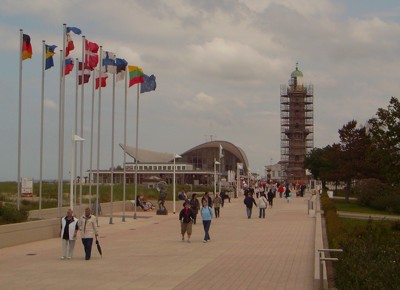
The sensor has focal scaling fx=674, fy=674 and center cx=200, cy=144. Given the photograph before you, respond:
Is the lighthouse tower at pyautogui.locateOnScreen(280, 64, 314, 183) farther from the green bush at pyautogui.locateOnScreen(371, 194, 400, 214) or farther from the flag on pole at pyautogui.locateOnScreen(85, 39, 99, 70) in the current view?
the flag on pole at pyautogui.locateOnScreen(85, 39, 99, 70)

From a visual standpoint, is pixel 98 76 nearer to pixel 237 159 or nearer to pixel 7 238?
pixel 7 238

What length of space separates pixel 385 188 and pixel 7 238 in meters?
33.6

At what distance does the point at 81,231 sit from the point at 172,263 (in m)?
2.35

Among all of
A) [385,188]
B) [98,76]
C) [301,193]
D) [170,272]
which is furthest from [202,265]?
[301,193]

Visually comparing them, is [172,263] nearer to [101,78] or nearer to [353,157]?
[101,78]

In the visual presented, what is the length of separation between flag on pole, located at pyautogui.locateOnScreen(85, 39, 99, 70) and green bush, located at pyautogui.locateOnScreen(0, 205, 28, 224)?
7.30 m

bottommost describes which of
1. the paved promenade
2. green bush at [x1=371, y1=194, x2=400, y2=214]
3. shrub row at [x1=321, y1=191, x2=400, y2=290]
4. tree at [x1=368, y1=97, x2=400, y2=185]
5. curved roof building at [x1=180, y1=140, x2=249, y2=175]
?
the paved promenade

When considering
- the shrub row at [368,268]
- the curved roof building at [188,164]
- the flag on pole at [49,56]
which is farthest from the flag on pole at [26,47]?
the curved roof building at [188,164]

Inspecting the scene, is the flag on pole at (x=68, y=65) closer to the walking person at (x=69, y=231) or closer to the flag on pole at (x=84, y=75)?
the flag on pole at (x=84, y=75)

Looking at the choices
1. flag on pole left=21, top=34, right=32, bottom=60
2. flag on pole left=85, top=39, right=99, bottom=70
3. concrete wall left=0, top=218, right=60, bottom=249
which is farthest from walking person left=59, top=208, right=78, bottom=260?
flag on pole left=85, top=39, right=99, bottom=70

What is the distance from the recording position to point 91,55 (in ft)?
89.4

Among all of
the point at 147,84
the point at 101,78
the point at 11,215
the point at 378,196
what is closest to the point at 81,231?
the point at 11,215

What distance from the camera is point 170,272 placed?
45.5ft

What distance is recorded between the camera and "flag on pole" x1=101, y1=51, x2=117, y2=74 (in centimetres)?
2947
